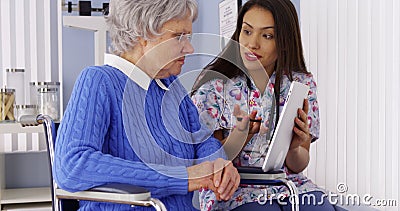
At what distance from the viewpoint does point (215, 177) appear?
5.35 feet

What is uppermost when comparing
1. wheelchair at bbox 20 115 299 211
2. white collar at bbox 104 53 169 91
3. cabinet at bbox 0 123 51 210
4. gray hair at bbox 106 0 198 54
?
gray hair at bbox 106 0 198 54

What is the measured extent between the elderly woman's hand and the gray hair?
1.23ft

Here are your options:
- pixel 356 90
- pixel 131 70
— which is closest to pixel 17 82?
pixel 131 70

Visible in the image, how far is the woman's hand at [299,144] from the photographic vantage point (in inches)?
73.5

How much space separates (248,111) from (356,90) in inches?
15.1

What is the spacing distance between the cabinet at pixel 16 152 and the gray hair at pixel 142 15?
5.21 ft

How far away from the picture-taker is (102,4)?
3.59 metres

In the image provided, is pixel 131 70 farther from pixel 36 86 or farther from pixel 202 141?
pixel 36 86

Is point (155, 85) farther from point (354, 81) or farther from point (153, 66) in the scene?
point (354, 81)

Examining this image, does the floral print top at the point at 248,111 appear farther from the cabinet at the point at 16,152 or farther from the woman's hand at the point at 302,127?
the cabinet at the point at 16,152

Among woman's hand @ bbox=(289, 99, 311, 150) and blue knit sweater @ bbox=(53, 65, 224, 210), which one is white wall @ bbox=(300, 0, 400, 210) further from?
blue knit sweater @ bbox=(53, 65, 224, 210)

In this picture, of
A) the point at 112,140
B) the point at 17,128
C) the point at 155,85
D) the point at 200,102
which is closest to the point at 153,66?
the point at 155,85

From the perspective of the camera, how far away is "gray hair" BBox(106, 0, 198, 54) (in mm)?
1616

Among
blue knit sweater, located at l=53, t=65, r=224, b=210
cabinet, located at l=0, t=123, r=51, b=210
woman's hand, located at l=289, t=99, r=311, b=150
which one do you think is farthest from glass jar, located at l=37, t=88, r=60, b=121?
woman's hand, located at l=289, t=99, r=311, b=150
